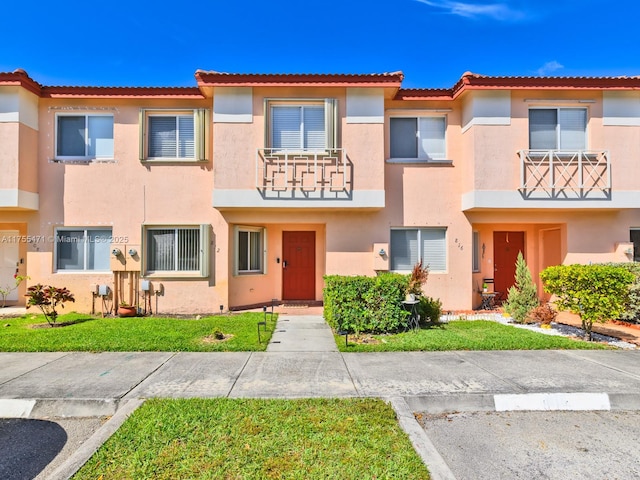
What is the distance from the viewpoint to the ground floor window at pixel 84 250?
10.6 m

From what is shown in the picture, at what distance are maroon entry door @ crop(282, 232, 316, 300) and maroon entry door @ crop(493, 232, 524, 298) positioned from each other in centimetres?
614

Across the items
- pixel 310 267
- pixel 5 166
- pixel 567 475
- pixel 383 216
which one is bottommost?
pixel 567 475

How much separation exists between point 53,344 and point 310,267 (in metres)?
7.28

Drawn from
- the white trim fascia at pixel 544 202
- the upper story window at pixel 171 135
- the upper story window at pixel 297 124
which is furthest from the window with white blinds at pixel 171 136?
the white trim fascia at pixel 544 202

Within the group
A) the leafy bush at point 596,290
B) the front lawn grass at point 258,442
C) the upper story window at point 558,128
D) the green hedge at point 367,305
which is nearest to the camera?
the front lawn grass at point 258,442

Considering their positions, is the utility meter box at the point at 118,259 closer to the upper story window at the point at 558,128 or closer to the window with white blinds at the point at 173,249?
the window with white blinds at the point at 173,249

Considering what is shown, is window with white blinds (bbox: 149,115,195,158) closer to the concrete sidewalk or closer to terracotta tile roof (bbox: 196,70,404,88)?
terracotta tile roof (bbox: 196,70,404,88)

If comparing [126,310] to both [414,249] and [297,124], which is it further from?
[414,249]

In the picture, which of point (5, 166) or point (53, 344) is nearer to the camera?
point (53, 344)

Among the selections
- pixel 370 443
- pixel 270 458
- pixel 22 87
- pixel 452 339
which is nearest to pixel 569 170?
pixel 452 339

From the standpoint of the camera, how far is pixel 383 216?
10812mm

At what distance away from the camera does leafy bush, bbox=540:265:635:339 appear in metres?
7.18

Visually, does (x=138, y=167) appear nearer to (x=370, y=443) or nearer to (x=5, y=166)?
(x=5, y=166)

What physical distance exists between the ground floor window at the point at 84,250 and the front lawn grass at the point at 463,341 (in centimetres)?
741
